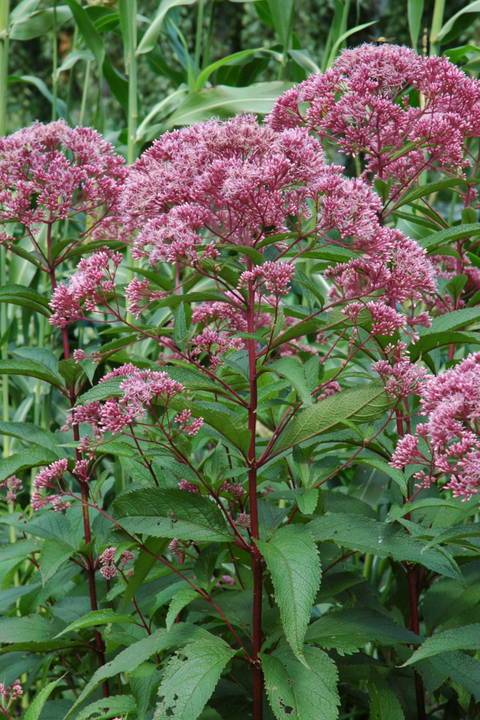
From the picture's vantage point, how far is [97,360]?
153 centimetres

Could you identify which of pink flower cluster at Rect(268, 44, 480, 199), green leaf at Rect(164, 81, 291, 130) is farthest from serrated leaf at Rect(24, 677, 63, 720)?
green leaf at Rect(164, 81, 291, 130)

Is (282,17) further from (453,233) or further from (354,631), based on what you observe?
(354,631)

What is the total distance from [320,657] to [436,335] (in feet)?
2.36

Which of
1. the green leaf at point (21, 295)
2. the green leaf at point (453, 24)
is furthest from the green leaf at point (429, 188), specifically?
the green leaf at point (453, 24)

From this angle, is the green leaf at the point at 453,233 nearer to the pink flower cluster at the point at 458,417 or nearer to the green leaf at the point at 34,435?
the pink flower cluster at the point at 458,417

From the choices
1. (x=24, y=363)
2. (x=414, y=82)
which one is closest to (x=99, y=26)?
(x=414, y=82)

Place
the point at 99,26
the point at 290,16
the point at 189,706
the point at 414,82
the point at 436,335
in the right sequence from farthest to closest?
1. the point at 99,26
2. the point at 290,16
3. the point at 414,82
4. the point at 436,335
5. the point at 189,706

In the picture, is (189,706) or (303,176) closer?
(189,706)

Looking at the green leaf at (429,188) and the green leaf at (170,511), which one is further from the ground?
the green leaf at (429,188)

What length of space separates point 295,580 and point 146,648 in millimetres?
369

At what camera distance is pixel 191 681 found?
114 centimetres

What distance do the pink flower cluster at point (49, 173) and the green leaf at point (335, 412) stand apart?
904 mm

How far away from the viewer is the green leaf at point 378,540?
1.22m

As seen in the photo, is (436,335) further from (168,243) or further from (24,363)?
(24,363)
